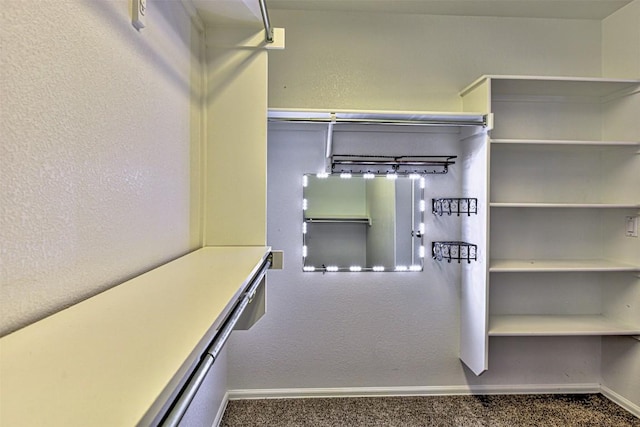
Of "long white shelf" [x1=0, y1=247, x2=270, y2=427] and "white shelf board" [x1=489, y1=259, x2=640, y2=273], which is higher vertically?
"long white shelf" [x1=0, y1=247, x2=270, y2=427]

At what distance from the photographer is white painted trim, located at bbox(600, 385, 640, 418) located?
7.28 ft

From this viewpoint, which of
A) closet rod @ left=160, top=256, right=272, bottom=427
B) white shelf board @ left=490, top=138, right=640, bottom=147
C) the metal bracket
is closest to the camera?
closet rod @ left=160, top=256, right=272, bottom=427

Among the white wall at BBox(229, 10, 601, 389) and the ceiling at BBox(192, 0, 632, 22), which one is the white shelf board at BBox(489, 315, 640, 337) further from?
the ceiling at BBox(192, 0, 632, 22)

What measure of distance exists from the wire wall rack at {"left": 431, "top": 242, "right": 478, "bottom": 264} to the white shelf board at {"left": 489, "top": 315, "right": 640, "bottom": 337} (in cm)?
45

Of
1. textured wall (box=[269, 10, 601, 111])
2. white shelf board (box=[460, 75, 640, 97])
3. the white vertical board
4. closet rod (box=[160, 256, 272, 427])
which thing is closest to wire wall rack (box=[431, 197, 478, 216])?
the white vertical board

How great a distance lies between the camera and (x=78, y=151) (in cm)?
72

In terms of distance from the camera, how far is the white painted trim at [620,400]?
2219 millimetres

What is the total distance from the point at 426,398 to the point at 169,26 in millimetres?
2590

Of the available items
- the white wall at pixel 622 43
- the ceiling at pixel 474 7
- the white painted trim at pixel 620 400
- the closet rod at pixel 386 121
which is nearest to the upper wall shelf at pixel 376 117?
the closet rod at pixel 386 121

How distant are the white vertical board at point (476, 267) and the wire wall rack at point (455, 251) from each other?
0.04 metres

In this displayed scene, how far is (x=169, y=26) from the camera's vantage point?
3.97 ft

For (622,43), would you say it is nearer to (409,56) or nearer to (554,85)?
(554,85)

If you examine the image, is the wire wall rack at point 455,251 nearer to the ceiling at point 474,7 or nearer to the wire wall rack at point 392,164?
the wire wall rack at point 392,164

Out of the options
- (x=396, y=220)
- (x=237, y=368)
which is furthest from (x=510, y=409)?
(x=237, y=368)
